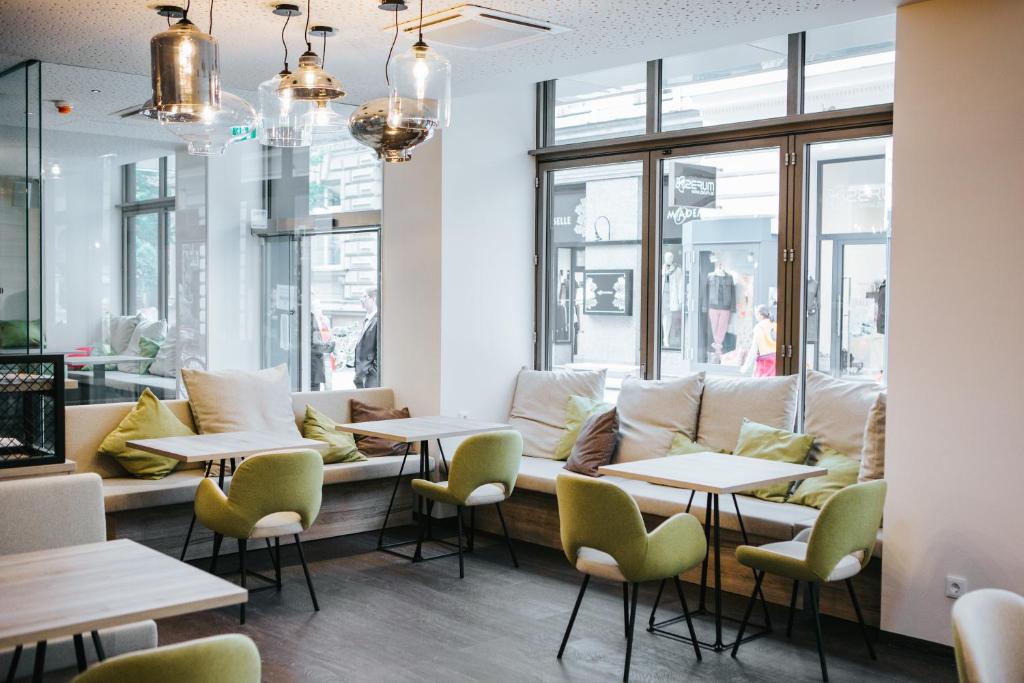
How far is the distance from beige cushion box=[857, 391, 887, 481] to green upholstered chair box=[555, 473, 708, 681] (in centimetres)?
117

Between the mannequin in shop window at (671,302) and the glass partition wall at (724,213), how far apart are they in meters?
0.01

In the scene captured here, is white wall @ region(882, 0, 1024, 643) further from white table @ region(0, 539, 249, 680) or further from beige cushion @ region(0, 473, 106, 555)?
beige cushion @ region(0, 473, 106, 555)

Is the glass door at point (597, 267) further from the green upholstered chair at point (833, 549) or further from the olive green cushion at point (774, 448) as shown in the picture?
the green upholstered chair at point (833, 549)

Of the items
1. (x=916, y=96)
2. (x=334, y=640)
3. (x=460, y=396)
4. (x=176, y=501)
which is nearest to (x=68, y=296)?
(x=176, y=501)

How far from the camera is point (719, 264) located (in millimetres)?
6539

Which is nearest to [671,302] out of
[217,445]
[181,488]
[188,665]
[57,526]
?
[217,445]

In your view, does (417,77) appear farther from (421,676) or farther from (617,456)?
(617,456)

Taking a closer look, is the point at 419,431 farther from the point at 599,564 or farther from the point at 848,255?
the point at 848,255

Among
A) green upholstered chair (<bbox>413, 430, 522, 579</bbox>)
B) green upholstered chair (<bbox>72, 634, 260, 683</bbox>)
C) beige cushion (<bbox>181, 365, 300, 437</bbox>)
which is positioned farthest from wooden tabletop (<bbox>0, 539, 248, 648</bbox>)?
beige cushion (<bbox>181, 365, 300, 437</bbox>)

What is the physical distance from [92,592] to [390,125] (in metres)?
1.85

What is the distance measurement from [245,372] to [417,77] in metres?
→ 3.70

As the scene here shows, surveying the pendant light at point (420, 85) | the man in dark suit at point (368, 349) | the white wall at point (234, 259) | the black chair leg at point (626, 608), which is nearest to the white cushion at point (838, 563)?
the black chair leg at point (626, 608)

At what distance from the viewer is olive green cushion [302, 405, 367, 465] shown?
6.63 meters

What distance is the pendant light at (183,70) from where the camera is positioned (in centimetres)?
306
